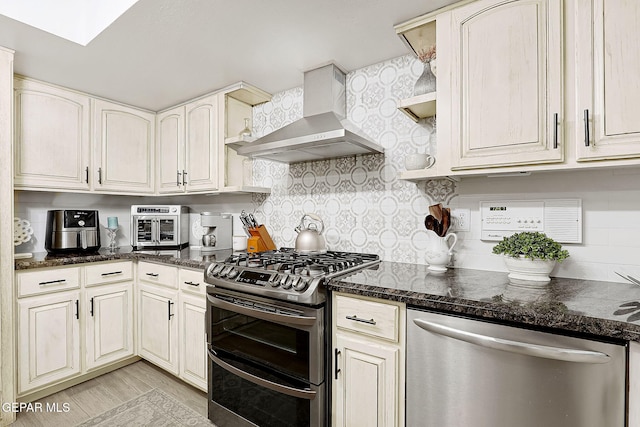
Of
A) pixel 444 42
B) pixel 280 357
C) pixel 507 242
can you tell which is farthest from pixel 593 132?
pixel 280 357

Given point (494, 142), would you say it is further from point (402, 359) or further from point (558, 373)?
point (402, 359)

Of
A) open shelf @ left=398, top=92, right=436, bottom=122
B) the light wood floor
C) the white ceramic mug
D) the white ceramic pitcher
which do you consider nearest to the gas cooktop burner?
the white ceramic pitcher

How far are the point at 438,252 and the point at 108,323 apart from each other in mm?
2431

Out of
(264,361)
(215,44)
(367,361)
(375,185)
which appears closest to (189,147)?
(215,44)

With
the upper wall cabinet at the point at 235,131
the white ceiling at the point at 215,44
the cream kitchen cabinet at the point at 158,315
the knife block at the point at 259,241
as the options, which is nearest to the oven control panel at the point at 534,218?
the white ceiling at the point at 215,44

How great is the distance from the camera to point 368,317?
4.24 feet

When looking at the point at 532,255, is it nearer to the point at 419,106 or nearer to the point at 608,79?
the point at 608,79

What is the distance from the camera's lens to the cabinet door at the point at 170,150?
270cm

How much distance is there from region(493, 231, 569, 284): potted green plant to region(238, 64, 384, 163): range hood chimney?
0.88 m

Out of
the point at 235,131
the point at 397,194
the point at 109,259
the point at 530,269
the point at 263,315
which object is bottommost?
the point at 263,315

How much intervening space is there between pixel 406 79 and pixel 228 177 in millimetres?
1469

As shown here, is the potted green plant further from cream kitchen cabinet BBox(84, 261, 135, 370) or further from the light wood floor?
cream kitchen cabinet BBox(84, 261, 135, 370)

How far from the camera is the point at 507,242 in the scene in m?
1.39

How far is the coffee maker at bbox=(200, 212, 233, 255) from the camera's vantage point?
98.6 inches
